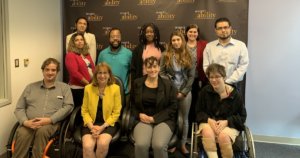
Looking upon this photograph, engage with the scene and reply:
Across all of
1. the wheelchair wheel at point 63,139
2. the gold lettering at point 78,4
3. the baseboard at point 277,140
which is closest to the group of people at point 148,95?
the wheelchair wheel at point 63,139

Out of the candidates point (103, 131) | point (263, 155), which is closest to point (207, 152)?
point (103, 131)

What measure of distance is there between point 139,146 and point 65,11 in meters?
2.62

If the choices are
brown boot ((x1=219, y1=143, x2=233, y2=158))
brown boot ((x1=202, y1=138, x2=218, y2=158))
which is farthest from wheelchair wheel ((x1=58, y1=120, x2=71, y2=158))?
brown boot ((x1=219, y1=143, x2=233, y2=158))

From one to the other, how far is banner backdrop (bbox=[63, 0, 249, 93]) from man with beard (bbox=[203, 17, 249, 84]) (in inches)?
20.8

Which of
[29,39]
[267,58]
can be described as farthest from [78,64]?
[267,58]

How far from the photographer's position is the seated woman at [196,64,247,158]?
108 inches

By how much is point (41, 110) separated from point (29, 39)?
1.07 m

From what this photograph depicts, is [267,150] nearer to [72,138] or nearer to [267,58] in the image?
[267,58]

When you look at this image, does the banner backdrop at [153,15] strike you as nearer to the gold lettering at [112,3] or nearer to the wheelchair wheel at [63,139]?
the gold lettering at [112,3]

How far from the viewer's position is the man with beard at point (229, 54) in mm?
3420

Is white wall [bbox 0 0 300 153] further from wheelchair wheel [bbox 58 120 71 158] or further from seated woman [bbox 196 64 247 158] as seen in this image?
seated woman [bbox 196 64 247 158]

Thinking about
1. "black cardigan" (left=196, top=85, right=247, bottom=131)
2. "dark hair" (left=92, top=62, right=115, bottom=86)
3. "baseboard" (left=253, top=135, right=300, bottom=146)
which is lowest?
"baseboard" (left=253, top=135, right=300, bottom=146)

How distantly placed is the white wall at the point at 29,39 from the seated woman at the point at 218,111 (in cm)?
211

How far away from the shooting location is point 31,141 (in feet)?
9.80
